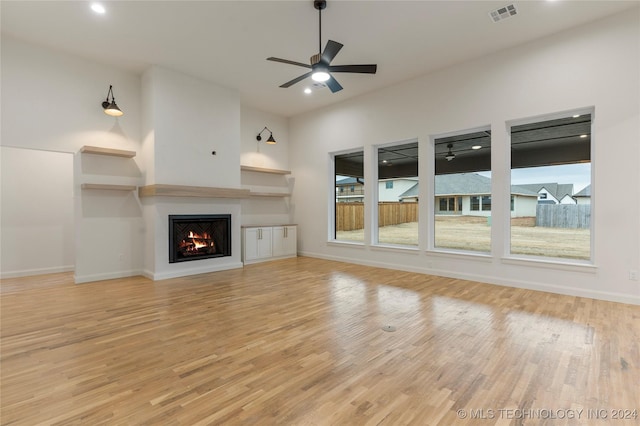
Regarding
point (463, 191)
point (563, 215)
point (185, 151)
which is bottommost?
point (563, 215)

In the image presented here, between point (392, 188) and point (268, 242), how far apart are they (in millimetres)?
3126

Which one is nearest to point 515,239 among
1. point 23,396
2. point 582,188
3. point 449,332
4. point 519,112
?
point 582,188

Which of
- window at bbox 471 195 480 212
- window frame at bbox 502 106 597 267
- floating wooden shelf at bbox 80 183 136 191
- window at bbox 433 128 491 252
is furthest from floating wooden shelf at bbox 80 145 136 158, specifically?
window frame at bbox 502 106 597 267

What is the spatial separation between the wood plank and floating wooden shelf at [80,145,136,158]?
625 millimetres

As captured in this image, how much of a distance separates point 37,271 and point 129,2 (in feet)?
17.1

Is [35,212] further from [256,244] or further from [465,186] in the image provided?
[465,186]

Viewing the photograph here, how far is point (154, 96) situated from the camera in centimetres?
535

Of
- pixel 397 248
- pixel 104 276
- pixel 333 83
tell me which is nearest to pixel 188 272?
pixel 104 276

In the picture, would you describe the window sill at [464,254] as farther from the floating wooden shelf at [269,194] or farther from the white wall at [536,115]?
the floating wooden shelf at [269,194]

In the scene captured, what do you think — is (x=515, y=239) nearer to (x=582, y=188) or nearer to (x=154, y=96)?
(x=582, y=188)

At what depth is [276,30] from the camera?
4297 millimetres

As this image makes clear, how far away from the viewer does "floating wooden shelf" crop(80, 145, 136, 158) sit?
16.5ft

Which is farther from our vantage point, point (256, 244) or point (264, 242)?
point (264, 242)

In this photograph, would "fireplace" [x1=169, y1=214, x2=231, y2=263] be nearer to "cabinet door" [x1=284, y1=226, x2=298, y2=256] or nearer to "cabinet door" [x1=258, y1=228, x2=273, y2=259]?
"cabinet door" [x1=258, y1=228, x2=273, y2=259]
